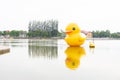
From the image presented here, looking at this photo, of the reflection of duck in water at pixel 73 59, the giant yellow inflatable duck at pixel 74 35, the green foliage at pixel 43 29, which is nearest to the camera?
the reflection of duck in water at pixel 73 59

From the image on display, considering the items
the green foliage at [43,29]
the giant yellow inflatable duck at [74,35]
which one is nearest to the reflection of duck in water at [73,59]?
the giant yellow inflatable duck at [74,35]

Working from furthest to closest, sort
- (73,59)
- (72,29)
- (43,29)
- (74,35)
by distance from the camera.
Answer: (43,29), (72,29), (74,35), (73,59)

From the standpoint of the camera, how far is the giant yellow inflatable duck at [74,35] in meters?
23.0

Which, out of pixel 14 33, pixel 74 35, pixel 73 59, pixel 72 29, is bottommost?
pixel 73 59

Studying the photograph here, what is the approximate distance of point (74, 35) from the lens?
2317 centimetres

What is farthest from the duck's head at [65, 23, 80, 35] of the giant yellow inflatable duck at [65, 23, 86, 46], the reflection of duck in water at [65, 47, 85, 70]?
the reflection of duck in water at [65, 47, 85, 70]

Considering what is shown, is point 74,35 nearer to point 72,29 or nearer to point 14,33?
point 72,29

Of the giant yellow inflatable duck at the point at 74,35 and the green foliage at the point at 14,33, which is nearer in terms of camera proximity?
the giant yellow inflatable duck at the point at 74,35

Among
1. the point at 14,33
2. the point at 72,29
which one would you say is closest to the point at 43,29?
the point at 14,33

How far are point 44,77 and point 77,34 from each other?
16.2m

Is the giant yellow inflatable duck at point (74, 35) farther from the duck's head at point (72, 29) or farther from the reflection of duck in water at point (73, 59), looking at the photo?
the reflection of duck in water at point (73, 59)

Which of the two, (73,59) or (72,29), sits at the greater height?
(72,29)

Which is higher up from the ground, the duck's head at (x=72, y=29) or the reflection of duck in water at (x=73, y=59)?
the duck's head at (x=72, y=29)

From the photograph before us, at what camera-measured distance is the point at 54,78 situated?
7.12 meters
